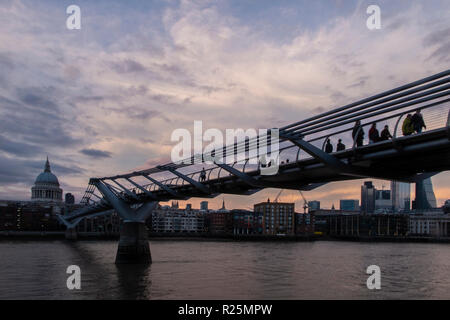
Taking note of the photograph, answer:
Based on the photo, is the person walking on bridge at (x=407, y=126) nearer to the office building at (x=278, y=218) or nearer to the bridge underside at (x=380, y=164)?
the bridge underside at (x=380, y=164)

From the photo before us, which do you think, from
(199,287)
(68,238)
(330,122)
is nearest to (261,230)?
(68,238)

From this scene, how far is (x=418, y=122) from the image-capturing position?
1577cm

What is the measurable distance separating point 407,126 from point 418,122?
487mm

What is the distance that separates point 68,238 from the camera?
12569 cm

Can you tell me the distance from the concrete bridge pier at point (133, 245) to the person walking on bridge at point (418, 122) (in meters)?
33.9

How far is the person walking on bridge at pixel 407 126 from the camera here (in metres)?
16.1

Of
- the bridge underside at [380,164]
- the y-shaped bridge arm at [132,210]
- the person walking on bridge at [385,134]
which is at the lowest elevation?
the y-shaped bridge arm at [132,210]

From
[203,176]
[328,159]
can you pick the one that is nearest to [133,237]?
[203,176]

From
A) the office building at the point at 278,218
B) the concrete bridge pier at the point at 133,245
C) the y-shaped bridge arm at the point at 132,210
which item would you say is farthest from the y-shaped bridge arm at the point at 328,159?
the office building at the point at 278,218

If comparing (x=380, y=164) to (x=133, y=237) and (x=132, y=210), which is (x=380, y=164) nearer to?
(x=133, y=237)

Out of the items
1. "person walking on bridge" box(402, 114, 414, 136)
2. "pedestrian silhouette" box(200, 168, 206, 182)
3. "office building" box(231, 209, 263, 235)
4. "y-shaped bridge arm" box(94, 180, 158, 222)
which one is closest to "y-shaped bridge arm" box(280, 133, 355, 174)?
"person walking on bridge" box(402, 114, 414, 136)
